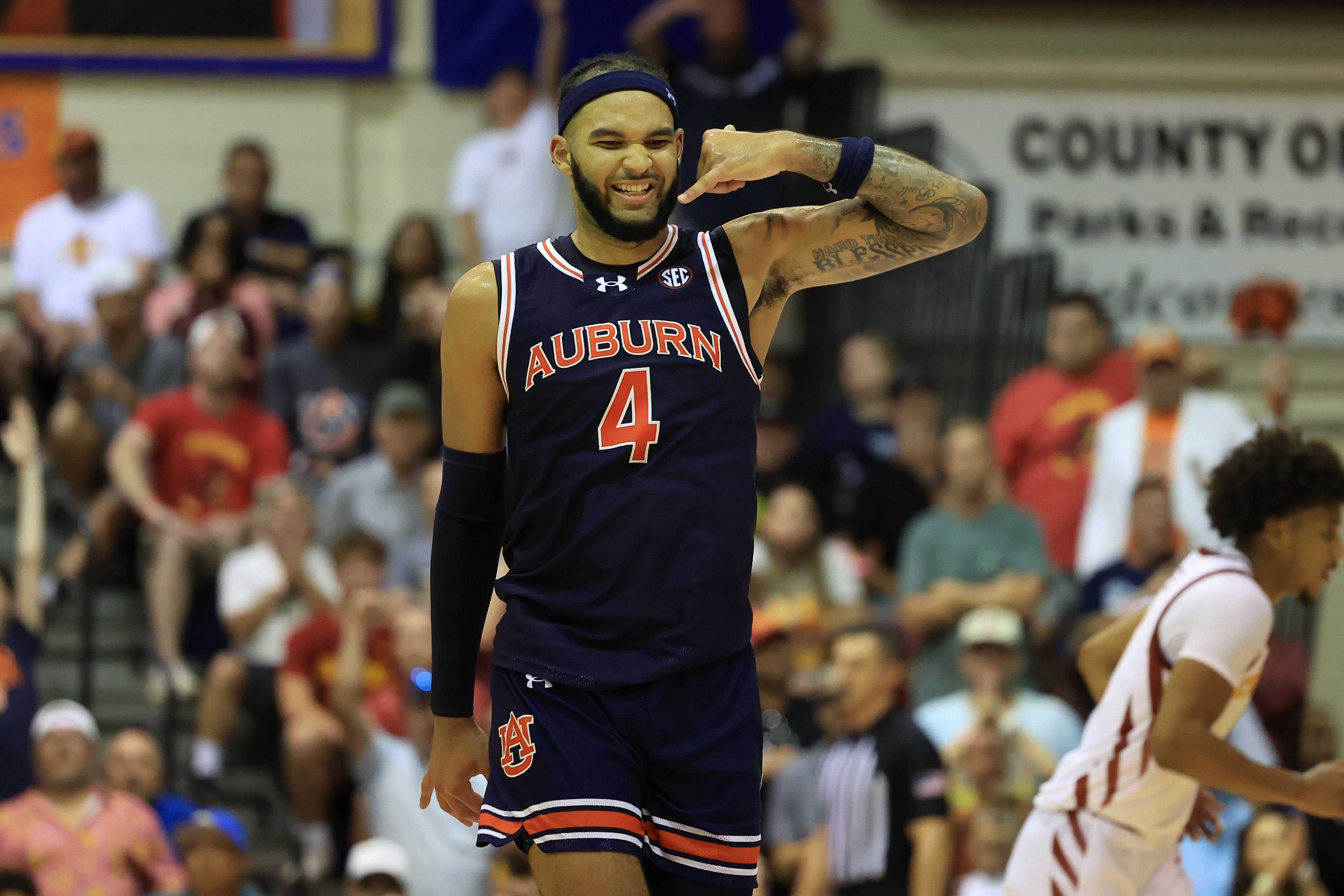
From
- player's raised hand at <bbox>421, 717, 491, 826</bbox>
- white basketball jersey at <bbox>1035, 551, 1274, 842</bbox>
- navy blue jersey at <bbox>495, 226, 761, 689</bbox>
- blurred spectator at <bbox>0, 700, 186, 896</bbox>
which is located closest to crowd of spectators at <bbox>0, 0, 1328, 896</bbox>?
blurred spectator at <bbox>0, 700, 186, 896</bbox>

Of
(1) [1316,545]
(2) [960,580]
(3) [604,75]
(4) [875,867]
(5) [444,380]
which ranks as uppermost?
(3) [604,75]

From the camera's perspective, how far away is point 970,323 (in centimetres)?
1184

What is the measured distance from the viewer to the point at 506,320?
12.7ft

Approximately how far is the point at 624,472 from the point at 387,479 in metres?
6.15

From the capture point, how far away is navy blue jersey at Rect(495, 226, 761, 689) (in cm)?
378

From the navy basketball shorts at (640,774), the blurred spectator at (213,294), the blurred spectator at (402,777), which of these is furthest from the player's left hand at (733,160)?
the blurred spectator at (213,294)

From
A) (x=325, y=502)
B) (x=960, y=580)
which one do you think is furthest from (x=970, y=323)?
(x=325, y=502)

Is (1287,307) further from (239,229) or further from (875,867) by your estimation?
(239,229)

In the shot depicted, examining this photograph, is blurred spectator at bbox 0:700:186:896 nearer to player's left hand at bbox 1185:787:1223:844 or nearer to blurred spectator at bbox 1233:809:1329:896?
blurred spectator at bbox 1233:809:1329:896

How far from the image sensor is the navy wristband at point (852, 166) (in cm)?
394

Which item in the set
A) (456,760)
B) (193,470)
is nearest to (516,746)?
(456,760)

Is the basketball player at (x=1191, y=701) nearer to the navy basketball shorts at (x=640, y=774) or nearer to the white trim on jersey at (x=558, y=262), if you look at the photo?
the navy basketball shorts at (x=640, y=774)

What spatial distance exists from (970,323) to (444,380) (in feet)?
27.0

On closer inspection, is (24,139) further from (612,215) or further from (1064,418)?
(612,215)
